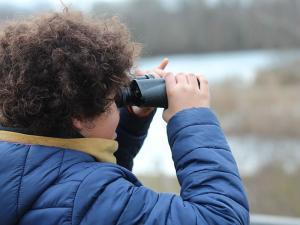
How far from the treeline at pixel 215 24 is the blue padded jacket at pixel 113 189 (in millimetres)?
10408

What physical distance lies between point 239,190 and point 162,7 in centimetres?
2151

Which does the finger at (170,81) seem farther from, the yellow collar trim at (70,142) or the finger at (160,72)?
the yellow collar trim at (70,142)

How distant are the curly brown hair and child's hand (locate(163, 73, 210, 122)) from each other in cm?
12

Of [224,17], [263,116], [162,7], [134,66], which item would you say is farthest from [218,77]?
[134,66]

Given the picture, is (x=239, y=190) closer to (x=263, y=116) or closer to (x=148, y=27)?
(x=263, y=116)

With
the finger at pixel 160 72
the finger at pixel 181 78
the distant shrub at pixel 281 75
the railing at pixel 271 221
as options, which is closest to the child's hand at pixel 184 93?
the finger at pixel 181 78

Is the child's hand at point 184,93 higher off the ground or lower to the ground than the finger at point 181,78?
lower

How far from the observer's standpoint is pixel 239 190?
1105mm

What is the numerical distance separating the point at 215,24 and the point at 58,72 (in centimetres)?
2098

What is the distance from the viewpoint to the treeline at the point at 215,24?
12102 millimetres

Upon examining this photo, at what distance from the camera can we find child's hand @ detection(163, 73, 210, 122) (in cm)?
123

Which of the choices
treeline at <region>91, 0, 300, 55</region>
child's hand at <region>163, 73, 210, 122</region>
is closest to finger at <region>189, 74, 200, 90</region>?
child's hand at <region>163, 73, 210, 122</region>

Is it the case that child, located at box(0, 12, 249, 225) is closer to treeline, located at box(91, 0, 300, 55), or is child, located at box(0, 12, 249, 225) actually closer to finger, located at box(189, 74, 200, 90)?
finger, located at box(189, 74, 200, 90)

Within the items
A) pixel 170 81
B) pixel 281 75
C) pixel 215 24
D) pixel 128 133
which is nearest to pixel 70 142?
pixel 170 81
